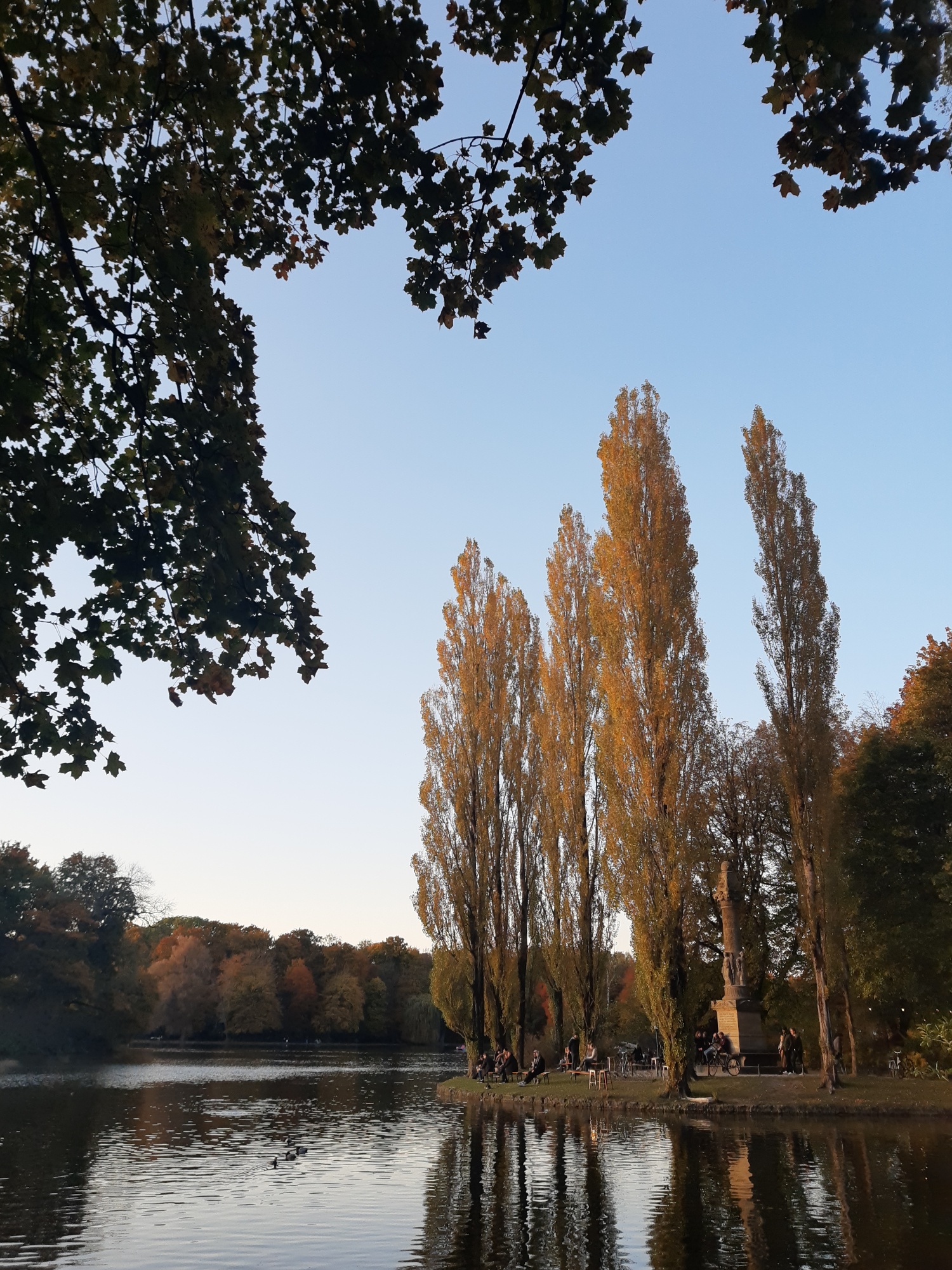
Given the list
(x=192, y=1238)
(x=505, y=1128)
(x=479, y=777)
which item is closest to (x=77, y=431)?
(x=192, y=1238)

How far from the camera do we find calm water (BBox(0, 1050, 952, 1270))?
959 centimetres

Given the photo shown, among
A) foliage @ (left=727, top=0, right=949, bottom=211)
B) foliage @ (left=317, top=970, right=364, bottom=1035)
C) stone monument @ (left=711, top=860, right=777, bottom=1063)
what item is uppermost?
foliage @ (left=727, top=0, right=949, bottom=211)

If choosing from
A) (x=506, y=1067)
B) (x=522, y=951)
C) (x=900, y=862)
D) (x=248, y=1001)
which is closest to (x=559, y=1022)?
(x=522, y=951)

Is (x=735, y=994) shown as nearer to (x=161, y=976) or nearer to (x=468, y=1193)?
(x=468, y=1193)

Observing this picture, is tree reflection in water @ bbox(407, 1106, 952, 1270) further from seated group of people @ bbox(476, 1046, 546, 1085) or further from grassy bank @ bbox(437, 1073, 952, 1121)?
seated group of people @ bbox(476, 1046, 546, 1085)

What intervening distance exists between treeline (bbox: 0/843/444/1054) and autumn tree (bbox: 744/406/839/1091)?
140 feet

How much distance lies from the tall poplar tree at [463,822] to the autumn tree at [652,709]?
6.91 m

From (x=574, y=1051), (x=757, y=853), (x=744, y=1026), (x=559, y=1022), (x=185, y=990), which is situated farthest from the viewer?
(x=185, y=990)

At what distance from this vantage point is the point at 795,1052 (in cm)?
2692

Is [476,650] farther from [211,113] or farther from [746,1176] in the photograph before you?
[211,113]

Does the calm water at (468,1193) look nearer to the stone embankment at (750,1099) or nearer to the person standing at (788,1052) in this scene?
the stone embankment at (750,1099)

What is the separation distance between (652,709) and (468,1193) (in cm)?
1363

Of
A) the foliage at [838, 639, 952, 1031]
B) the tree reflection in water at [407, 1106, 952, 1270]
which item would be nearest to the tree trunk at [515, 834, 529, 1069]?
the foliage at [838, 639, 952, 1031]

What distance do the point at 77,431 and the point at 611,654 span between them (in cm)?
2000
